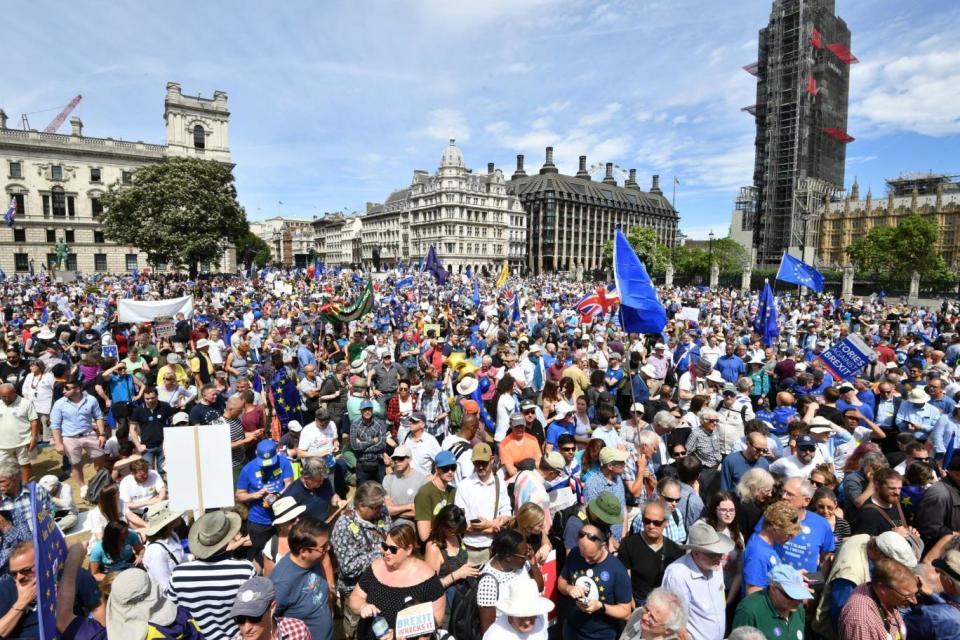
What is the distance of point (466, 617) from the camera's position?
11.6 ft

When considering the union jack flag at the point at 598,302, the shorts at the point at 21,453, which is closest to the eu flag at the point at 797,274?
the union jack flag at the point at 598,302

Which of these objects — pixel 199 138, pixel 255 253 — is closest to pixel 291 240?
pixel 255 253

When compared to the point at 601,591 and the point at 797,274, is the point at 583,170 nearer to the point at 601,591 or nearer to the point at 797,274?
the point at 797,274

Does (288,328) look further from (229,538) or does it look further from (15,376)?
(229,538)

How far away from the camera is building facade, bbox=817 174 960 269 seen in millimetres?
76250

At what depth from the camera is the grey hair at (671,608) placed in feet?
9.40

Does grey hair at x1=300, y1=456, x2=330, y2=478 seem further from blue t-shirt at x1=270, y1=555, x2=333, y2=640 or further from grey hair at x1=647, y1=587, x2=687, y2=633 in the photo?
grey hair at x1=647, y1=587, x2=687, y2=633

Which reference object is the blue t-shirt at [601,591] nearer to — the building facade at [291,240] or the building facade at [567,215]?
the building facade at [567,215]

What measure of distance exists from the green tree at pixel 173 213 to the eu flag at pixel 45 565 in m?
43.5

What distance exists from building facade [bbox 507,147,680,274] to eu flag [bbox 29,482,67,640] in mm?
97684

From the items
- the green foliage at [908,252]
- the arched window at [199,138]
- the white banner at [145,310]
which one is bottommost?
the white banner at [145,310]

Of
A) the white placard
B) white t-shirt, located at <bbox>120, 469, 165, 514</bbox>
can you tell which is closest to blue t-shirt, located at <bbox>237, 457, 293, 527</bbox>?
the white placard

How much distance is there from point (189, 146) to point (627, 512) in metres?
70.8

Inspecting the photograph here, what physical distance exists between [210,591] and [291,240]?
178 m
